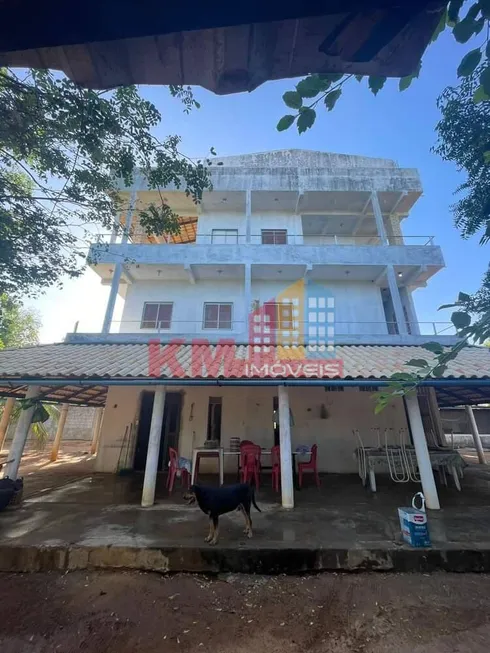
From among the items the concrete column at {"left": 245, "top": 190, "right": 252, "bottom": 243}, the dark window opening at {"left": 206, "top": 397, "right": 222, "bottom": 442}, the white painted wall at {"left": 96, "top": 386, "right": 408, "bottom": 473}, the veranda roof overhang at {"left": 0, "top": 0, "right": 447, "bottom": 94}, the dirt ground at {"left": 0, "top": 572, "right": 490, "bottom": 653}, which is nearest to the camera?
the veranda roof overhang at {"left": 0, "top": 0, "right": 447, "bottom": 94}

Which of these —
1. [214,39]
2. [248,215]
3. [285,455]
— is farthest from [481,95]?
[248,215]

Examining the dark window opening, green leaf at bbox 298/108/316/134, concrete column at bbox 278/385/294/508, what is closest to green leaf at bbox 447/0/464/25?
green leaf at bbox 298/108/316/134

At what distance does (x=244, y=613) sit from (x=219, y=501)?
140 centimetres

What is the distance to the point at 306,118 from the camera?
4.37 feet

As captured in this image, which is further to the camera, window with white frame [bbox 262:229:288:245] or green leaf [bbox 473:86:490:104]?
window with white frame [bbox 262:229:288:245]

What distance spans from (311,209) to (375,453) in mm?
10497

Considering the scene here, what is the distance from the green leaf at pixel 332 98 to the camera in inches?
55.4

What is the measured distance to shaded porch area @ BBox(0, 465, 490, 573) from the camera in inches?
158

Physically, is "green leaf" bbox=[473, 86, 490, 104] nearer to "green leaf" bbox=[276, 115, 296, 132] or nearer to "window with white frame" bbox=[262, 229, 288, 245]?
"green leaf" bbox=[276, 115, 296, 132]

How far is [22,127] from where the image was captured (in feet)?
16.5

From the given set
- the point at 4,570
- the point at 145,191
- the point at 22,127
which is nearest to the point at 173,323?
the point at 145,191

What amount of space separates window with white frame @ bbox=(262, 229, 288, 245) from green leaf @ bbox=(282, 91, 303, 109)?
12304mm

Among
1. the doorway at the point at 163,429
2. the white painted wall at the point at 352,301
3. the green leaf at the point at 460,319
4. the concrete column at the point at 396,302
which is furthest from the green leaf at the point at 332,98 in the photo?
the concrete column at the point at 396,302

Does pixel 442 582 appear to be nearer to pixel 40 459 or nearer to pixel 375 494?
pixel 375 494
